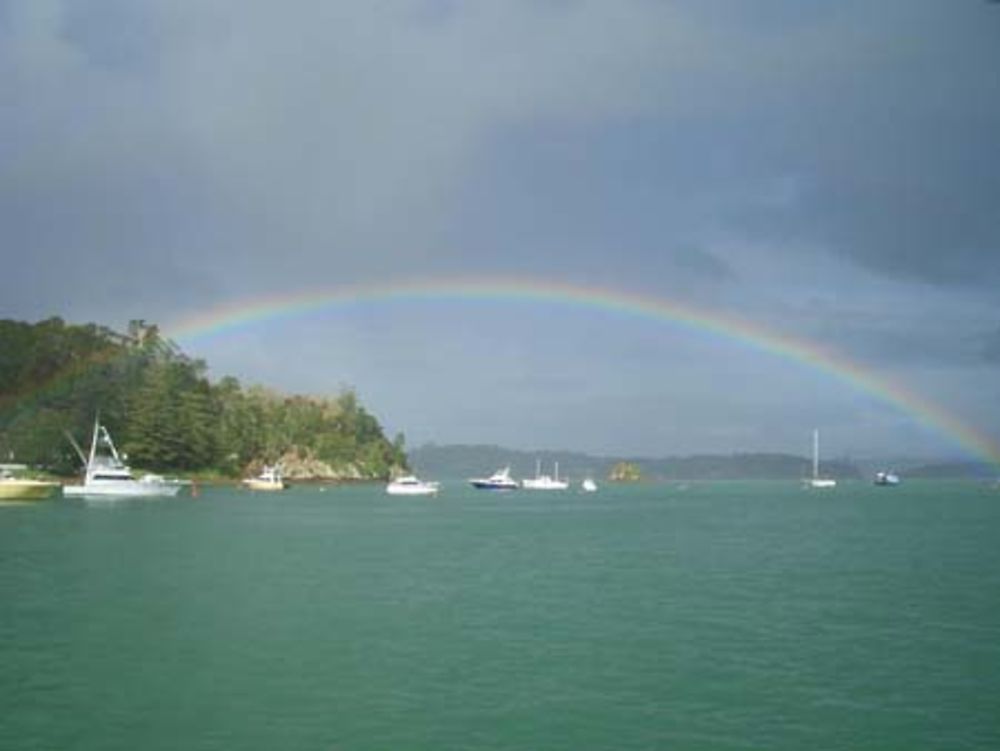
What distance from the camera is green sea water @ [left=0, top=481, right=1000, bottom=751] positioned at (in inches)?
930

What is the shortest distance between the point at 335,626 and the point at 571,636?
8136 millimetres

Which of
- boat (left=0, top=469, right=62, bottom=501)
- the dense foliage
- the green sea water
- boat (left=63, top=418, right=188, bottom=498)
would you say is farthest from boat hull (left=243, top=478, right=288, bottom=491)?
the green sea water

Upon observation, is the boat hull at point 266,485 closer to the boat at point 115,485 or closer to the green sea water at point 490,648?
the boat at point 115,485

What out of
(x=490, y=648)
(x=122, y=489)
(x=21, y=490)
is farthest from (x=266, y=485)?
(x=490, y=648)

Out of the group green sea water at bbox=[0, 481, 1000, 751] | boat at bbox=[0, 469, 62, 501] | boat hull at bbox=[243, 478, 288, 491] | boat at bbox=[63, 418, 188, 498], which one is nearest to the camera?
green sea water at bbox=[0, 481, 1000, 751]

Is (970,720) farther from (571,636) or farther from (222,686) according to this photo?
(222,686)

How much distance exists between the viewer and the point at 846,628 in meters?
37.7

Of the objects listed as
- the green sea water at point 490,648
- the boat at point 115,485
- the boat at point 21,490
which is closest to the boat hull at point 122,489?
the boat at point 115,485

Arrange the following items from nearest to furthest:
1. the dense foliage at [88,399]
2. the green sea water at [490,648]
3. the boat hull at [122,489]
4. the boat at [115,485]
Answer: the green sea water at [490,648]
the boat hull at [122,489]
the boat at [115,485]
the dense foliage at [88,399]

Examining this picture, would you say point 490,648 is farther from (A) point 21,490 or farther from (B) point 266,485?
(B) point 266,485

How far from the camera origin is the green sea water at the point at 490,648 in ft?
77.5

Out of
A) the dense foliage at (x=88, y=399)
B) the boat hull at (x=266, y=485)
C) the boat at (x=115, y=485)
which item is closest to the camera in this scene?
the boat at (x=115, y=485)

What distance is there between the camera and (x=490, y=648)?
3288 centimetres

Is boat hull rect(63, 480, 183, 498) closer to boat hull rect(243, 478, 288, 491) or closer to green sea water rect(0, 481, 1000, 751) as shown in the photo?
boat hull rect(243, 478, 288, 491)
